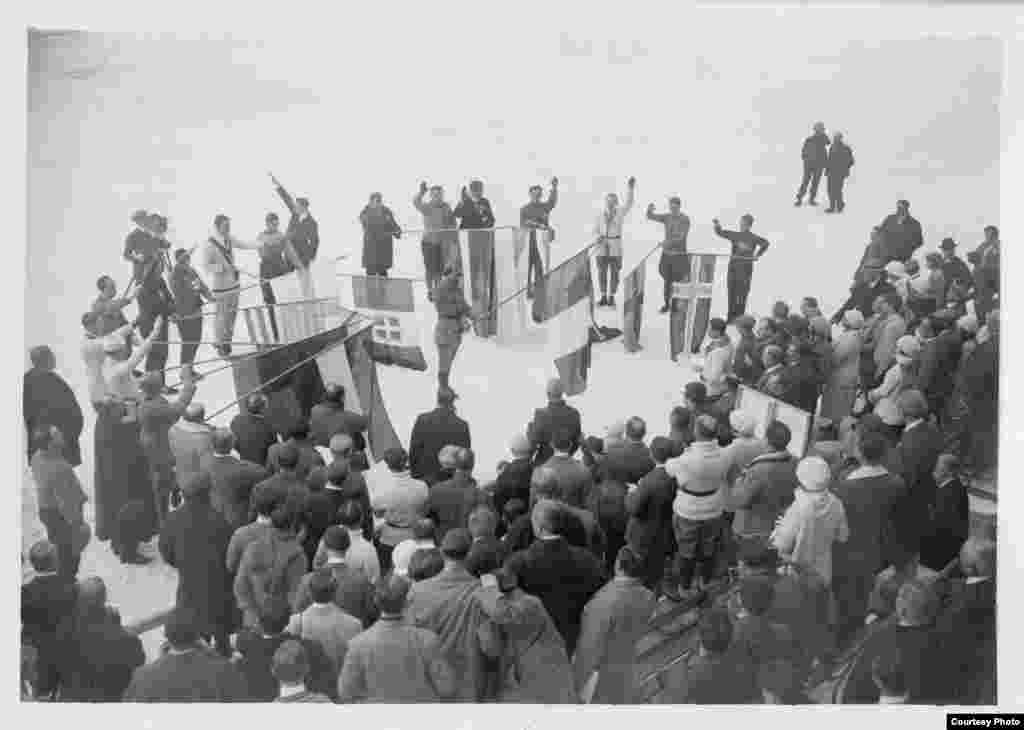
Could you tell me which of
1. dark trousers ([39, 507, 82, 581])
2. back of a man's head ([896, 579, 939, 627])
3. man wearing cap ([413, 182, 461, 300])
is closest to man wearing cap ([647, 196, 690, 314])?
man wearing cap ([413, 182, 461, 300])

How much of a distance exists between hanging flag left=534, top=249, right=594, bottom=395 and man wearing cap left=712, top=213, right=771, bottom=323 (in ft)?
3.30

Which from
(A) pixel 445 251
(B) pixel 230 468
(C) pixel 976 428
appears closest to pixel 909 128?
(C) pixel 976 428

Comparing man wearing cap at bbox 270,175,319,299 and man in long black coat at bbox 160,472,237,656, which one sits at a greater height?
man wearing cap at bbox 270,175,319,299

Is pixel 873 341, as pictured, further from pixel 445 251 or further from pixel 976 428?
pixel 445 251

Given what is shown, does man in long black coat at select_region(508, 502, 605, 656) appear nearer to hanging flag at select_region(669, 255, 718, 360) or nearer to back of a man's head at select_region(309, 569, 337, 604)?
back of a man's head at select_region(309, 569, 337, 604)

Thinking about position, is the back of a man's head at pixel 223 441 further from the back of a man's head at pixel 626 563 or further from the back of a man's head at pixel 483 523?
the back of a man's head at pixel 626 563

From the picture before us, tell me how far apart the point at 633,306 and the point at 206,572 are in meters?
3.56

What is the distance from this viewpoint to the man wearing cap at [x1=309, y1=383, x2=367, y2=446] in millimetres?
11938

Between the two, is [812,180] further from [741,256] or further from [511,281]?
[511,281]

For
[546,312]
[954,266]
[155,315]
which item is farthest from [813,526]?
[155,315]

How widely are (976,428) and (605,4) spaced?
4003 millimetres

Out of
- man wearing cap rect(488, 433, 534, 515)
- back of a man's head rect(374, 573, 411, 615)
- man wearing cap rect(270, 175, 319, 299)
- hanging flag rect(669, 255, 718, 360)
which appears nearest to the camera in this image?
back of a man's head rect(374, 573, 411, 615)

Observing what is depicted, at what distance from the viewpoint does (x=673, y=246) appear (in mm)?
12336

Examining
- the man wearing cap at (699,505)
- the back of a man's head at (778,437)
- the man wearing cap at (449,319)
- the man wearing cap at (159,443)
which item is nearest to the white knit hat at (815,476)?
the back of a man's head at (778,437)
